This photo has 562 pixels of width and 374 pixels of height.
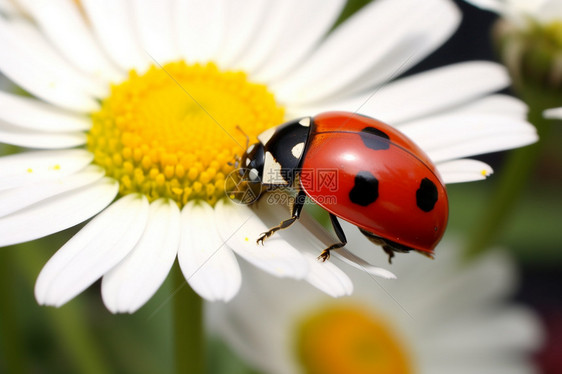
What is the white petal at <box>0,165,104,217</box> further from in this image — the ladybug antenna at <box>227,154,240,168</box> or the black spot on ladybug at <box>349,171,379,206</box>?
the black spot on ladybug at <box>349,171,379,206</box>

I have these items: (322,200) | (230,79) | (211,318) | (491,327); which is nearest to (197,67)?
(230,79)

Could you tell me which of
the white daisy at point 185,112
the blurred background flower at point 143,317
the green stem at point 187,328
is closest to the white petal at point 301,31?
the white daisy at point 185,112

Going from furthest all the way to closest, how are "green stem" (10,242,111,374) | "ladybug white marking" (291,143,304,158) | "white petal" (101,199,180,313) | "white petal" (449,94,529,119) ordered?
"green stem" (10,242,111,374)
"white petal" (449,94,529,119)
"ladybug white marking" (291,143,304,158)
"white petal" (101,199,180,313)

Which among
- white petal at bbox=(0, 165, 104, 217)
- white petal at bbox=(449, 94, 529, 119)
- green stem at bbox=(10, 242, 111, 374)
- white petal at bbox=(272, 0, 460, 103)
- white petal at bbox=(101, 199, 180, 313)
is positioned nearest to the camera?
white petal at bbox=(101, 199, 180, 313)

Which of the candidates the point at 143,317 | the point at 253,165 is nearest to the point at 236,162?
the point at 253,165

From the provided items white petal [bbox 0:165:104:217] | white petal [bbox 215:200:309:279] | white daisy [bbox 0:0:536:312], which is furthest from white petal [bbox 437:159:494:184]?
white petal [bbox 0:165:104:217]

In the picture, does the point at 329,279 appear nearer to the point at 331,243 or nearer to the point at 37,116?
the point at 331,243
